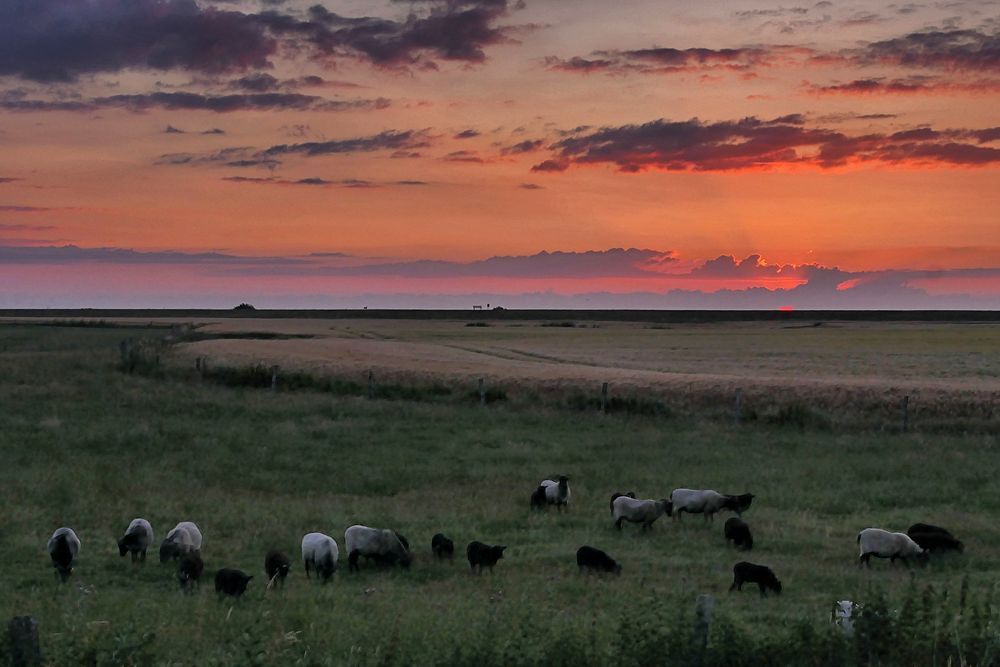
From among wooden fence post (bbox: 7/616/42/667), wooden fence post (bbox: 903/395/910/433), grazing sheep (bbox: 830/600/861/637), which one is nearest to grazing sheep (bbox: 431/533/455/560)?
grazing sheep (bbox: 830/600/861/637)

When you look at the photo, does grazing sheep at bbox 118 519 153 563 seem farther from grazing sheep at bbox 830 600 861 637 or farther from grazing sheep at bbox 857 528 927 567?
grazing sheep at bbox 857 528 927 567

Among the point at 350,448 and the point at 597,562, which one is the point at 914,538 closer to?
the point at 597,562

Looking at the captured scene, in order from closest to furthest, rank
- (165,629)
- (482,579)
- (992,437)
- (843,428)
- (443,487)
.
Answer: (165,629) < (482,579) < (443,487) < (992,437) < (843,428)

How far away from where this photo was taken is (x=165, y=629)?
36.5ft

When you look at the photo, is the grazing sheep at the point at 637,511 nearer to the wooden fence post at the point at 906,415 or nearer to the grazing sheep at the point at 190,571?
the grazing sheep at the point at 190,571

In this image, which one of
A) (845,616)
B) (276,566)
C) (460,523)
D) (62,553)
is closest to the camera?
(845,616)

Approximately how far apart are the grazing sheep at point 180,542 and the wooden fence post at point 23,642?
719 centimetres

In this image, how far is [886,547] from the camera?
16828 millimetres

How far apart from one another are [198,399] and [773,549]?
27707 millimetres

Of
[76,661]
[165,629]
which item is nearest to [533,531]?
[165,629]

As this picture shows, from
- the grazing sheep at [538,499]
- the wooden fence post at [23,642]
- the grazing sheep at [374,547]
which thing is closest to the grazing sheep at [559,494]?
the grazing sheep at [538,499]

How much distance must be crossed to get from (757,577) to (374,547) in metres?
6.23

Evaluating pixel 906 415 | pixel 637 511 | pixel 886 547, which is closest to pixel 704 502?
pixel 637 511

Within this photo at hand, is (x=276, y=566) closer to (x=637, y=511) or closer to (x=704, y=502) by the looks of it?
(x=637, y=511)
